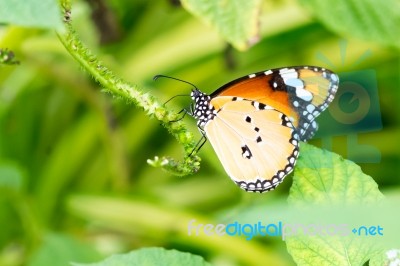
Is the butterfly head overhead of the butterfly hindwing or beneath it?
overhead

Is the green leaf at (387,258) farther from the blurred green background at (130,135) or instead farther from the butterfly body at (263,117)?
the blurred green background at (130,135)

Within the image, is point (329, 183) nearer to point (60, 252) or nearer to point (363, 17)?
point (363, 17)

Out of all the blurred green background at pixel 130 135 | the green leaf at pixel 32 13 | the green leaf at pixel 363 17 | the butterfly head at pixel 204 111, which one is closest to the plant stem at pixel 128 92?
the green leaf at pixel 32 13

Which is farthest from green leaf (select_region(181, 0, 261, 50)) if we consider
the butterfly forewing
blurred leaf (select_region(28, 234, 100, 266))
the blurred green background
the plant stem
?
blurred leaf (select_region(28, 234, 100, 266))

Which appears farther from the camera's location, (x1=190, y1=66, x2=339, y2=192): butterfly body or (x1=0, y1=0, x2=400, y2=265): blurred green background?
(x1=0, y1=0, x2=400, y2=265): blurred green background

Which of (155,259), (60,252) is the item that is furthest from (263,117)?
(60,252)

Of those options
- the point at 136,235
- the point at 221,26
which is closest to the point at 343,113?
the point at 221,26

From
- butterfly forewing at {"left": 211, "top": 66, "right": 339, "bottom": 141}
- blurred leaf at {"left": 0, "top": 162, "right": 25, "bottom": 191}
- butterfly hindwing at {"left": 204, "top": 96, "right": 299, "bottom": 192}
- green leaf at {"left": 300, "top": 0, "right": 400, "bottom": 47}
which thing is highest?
green leaf at {"left": 300, "top": 0, "right": 400, "bottom": 47}

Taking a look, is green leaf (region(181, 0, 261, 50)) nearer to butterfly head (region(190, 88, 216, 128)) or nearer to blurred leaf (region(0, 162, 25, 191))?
butterfly head (region(190, 88, 216, 128))
